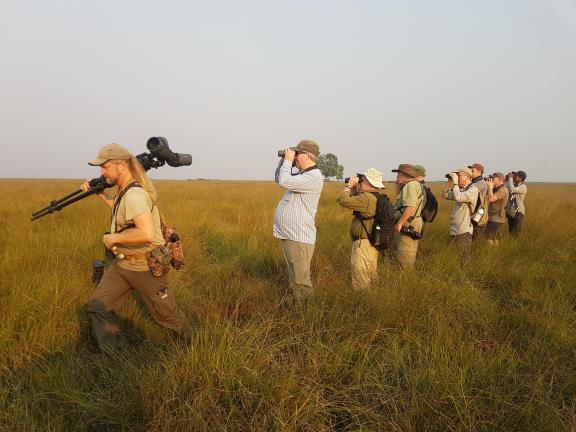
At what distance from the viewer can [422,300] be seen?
122 inches

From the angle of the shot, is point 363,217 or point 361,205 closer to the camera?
point 361,205

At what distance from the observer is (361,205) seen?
3.78 m

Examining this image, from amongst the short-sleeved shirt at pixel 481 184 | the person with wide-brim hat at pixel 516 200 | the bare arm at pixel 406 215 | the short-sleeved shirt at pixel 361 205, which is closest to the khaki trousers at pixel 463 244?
the short-sleeved shirt at pixel 481 184

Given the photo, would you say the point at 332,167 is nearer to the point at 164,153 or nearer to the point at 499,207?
the point at 499,207

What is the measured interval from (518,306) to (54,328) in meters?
4.54

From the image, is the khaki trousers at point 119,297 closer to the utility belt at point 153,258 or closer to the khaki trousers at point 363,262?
the utility belt at point 153,258

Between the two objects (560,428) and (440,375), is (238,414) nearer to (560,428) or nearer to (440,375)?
(440,375)

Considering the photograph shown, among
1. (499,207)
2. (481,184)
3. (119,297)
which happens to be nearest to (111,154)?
(119,297)

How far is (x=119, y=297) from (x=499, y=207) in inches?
275

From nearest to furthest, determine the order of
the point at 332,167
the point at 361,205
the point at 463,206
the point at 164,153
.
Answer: the point at 164,153
the point at 361,205
the point at 463,206
the point at 332,167

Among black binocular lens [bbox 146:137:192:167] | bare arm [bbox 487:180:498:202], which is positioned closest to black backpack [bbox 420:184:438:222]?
bare arm [bbox 487:180:498:202]

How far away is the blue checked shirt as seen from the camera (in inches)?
130

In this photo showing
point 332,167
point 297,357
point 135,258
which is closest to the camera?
point 297,357

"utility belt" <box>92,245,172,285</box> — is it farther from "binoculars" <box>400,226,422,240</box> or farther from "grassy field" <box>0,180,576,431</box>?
"binoculars" <box>400,226,422,240</box>
